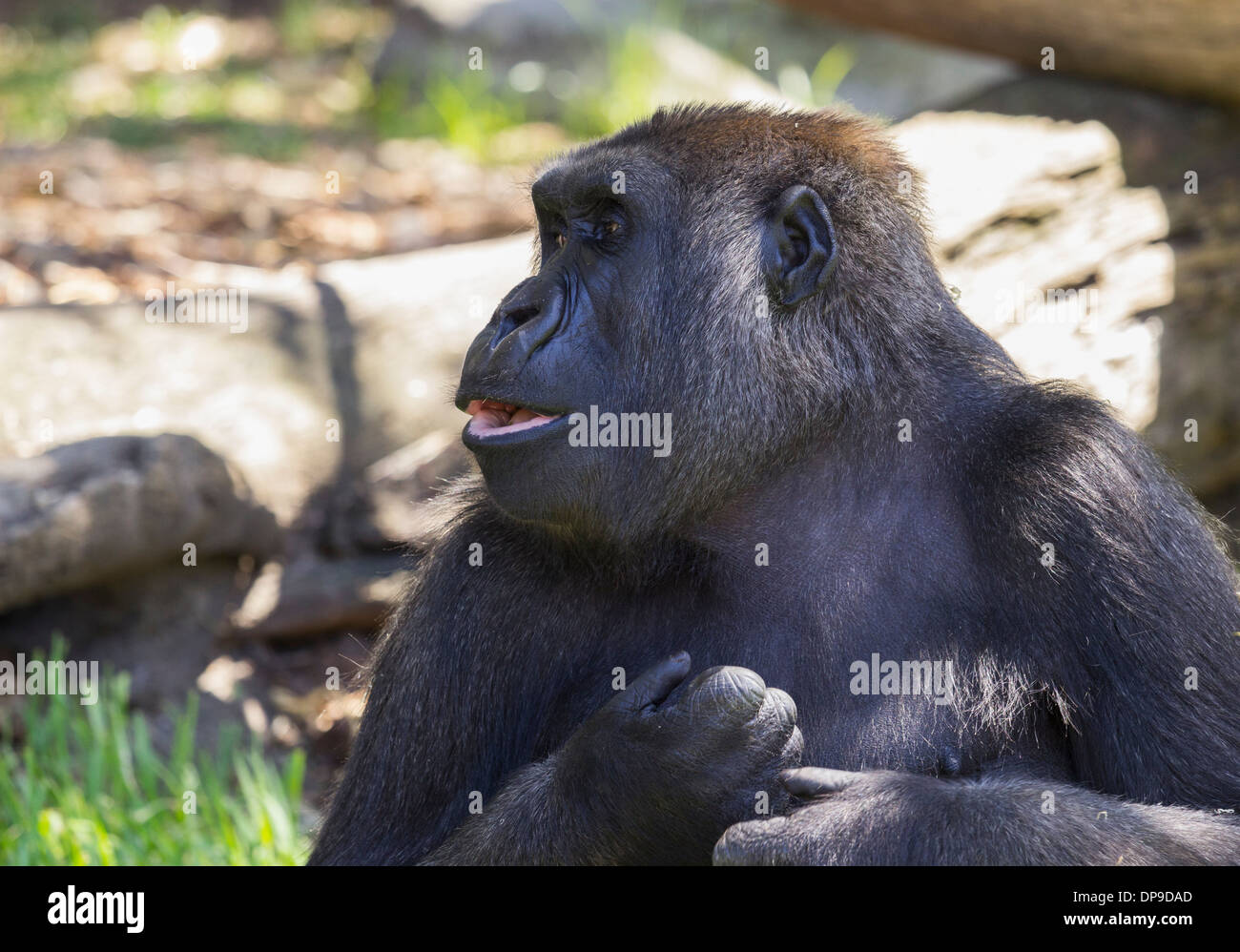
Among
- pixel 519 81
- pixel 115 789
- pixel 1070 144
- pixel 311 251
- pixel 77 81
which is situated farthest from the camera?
pixel 77 81

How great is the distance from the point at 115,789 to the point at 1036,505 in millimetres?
4310

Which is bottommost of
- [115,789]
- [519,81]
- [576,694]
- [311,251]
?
[115,789]

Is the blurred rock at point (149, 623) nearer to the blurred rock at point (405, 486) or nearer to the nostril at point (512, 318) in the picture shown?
the blurred rock at point (405, 486)

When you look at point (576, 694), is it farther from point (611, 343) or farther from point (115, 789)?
point (115, 789)

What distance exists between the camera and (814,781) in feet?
11.3

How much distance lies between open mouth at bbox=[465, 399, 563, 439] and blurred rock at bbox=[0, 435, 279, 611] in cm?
296

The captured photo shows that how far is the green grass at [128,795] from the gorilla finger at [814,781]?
281 centimetres

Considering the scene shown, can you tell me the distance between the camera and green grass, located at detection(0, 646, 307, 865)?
5504 mm

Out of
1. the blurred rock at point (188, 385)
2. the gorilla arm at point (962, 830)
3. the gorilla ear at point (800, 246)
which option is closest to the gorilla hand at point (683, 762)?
the gorilla arm at point (962, 830)

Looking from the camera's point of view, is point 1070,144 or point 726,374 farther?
point 1070,144

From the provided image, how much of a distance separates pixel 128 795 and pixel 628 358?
138 inches
